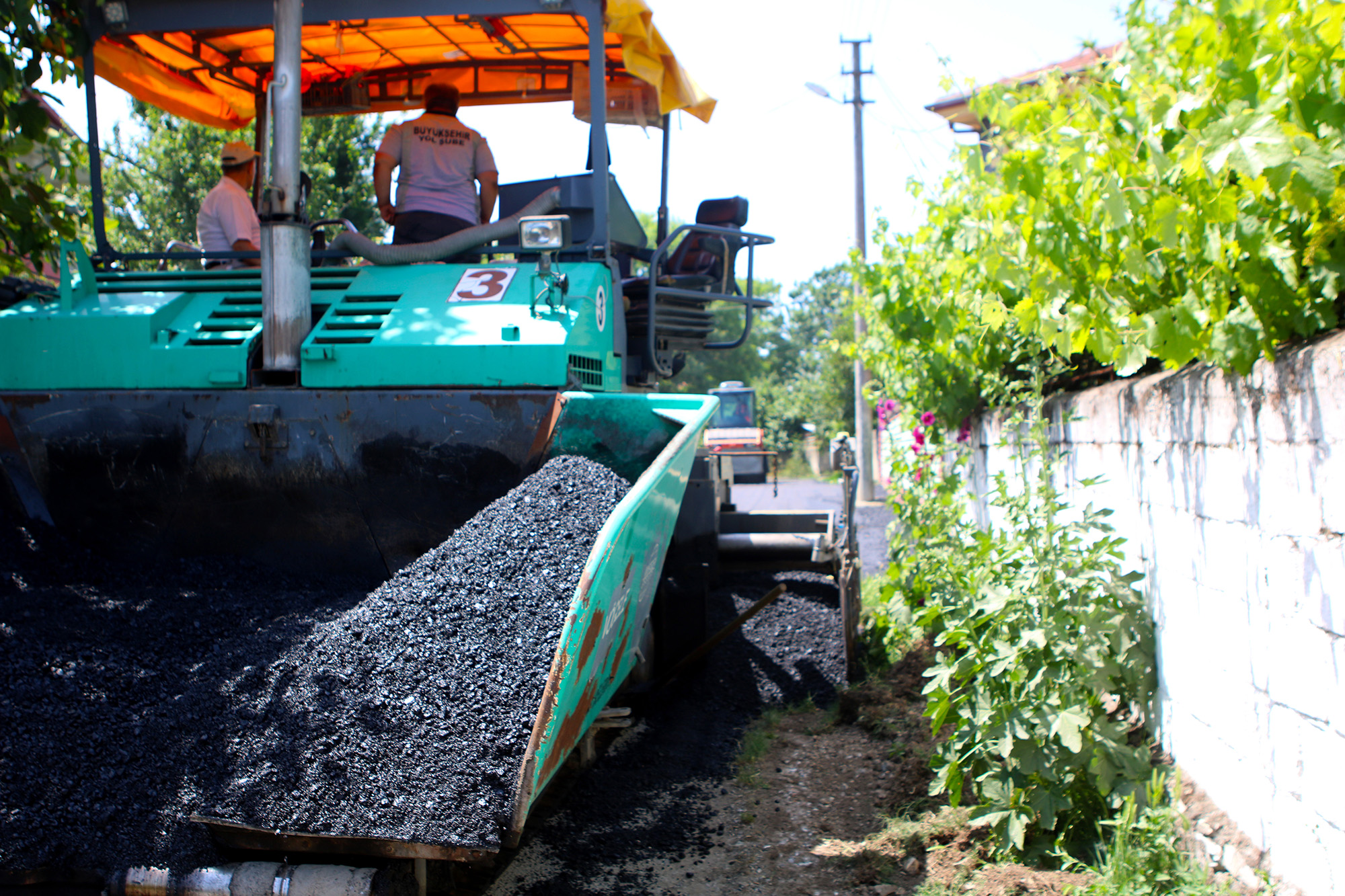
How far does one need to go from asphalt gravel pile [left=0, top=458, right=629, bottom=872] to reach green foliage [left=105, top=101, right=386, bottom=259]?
262 inches

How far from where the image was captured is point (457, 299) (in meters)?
3.84

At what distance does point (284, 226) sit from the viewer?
373 cm

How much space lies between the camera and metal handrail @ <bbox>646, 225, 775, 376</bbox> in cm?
455

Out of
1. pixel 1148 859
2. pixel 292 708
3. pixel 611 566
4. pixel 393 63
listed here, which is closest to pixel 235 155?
pixel 393 63

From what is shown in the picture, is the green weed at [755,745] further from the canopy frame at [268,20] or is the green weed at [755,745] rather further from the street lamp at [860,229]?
the street lamp at [860,229]

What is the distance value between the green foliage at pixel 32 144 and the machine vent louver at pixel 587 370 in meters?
2.60

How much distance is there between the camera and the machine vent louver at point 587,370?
373 centimetres

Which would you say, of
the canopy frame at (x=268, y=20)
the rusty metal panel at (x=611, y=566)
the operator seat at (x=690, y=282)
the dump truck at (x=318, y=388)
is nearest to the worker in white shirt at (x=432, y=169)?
the dump truck at (x=318, y=388)

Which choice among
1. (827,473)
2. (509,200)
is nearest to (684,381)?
(827,473)

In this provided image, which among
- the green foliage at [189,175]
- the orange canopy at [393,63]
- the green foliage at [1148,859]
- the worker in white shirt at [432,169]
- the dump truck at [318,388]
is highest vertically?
the green foliage at [189,175]

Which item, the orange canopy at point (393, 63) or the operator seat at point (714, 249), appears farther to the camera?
the operator seat at point (714, 249)

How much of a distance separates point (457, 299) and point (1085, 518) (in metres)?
2.31

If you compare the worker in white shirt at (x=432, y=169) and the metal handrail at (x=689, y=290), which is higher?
the worker in white shirt at (x=432, y=169)

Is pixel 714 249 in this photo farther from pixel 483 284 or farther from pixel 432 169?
pixel 483 284
